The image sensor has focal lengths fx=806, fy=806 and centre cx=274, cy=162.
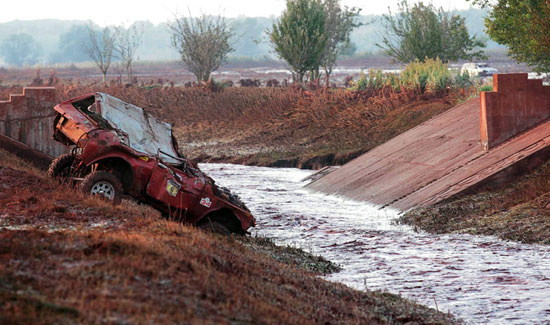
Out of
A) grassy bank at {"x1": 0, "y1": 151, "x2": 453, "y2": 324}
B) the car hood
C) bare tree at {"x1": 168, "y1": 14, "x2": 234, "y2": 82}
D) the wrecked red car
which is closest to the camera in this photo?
grassy bank at {"x1": 0, "y1": 151, "x2": 453, "y2": 324}

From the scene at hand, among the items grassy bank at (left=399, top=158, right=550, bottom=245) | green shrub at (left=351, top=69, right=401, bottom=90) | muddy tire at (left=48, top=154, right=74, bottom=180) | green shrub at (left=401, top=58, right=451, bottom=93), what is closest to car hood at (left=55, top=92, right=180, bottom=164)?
muddy tire at (left=48, top=154, right=74, bottom=180)

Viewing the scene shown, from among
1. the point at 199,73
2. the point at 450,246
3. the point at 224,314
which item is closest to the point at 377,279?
the point at 450,246

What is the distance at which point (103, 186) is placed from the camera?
13.4m

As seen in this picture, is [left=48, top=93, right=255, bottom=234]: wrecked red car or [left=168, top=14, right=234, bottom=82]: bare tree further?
[left=168, top=14, right=234, bottom=82]: bare tree

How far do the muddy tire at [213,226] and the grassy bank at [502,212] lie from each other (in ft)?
15.4

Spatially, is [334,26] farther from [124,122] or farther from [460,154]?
[124,122]

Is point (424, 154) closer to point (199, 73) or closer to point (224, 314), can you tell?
point (224, 314)

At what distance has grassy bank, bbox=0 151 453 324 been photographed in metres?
6.55

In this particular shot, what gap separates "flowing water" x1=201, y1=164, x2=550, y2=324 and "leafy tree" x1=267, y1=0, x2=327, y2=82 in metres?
23.7

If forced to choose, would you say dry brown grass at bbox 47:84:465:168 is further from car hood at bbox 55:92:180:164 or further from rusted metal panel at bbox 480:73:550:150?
car hood at bbox 55:92:180:164

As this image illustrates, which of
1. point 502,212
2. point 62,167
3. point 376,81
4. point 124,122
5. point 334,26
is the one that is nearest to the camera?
point 124,122

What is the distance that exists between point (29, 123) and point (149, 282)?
1366 centimetres

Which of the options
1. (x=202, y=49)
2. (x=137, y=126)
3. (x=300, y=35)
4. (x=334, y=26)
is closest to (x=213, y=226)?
(x=137, y=126)

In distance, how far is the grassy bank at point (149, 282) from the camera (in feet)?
21.5
